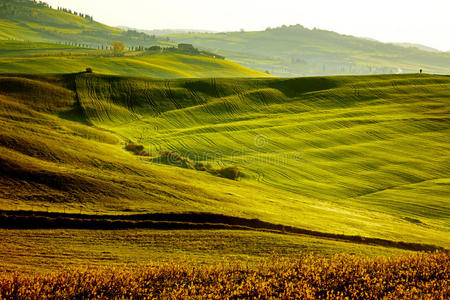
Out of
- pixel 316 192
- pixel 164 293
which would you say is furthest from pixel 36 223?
pixel 316 192

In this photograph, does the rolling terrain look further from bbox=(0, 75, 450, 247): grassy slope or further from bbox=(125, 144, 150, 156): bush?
bbox=(125, 144, 150, 156): bush

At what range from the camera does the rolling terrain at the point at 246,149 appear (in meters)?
27.6

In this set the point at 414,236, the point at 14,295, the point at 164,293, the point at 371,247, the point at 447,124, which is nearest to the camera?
the point at 14,295

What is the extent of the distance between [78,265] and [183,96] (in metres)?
64.9

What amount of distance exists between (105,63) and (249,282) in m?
119

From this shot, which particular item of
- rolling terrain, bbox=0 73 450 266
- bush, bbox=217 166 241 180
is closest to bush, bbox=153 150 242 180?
bush, bbox=217 166 241 180

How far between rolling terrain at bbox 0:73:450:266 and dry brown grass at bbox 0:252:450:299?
5424mm

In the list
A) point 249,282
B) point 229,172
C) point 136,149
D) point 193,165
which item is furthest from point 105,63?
point 249,282

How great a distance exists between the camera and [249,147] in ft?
187

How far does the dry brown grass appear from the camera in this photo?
1463 cm

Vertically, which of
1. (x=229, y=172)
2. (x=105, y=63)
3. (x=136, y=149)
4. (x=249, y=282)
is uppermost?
(x=105, y=63)

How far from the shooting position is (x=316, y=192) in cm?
4322

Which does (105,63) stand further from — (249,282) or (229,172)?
(249,282)

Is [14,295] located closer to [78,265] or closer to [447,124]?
[78,265]
